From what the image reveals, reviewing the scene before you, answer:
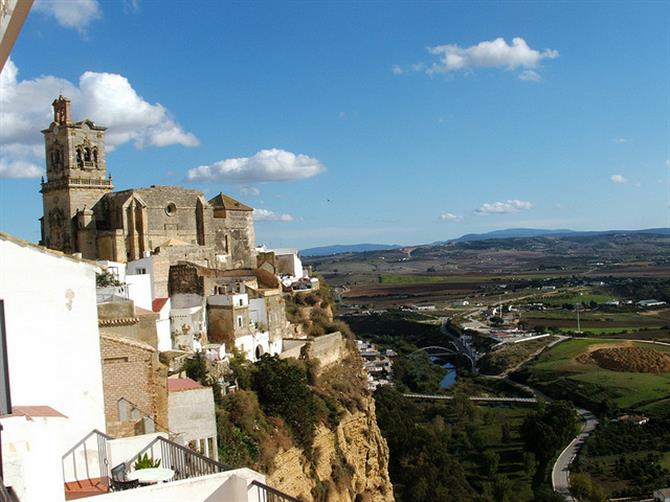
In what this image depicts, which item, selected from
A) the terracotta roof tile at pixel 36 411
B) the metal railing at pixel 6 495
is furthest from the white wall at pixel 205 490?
the terracotta roof tile at pixel 36 411

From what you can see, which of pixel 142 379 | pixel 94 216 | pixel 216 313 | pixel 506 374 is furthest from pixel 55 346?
pixel 506 374

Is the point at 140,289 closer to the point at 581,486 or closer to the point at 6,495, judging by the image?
the point at 6,495

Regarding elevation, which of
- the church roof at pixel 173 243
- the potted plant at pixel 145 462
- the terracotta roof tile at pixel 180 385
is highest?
the church roof at pixel 173 243

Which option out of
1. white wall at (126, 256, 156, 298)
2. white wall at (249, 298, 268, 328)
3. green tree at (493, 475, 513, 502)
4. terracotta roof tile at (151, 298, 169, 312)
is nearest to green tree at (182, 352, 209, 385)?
terracotta roof tile at (151, 298, 169, 312)

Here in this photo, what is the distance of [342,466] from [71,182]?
16.9 metres

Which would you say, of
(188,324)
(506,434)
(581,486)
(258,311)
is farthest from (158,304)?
(506,434)

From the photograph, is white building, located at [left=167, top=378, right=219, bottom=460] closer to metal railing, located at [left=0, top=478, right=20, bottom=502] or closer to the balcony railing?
the balcony railing

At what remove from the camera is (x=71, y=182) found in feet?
98.8

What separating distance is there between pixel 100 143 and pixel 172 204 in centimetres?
419

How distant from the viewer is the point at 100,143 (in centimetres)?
3117

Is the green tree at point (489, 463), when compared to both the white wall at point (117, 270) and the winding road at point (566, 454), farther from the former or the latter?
the white wall at point (117, 270)

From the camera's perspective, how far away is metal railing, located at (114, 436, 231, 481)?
321 inches

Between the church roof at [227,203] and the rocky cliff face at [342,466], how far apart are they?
468 inches

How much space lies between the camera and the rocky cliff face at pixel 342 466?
68.3 feet
